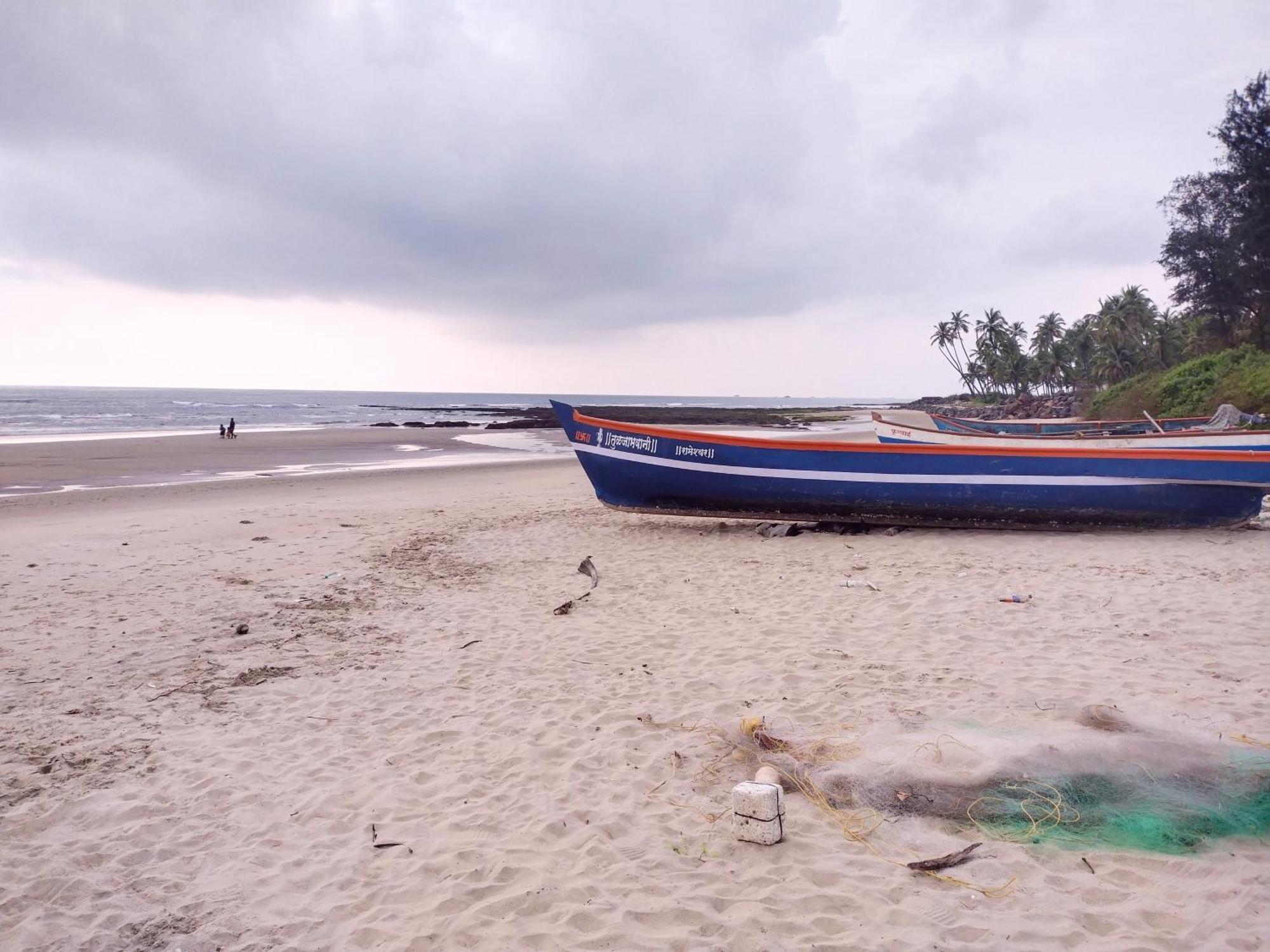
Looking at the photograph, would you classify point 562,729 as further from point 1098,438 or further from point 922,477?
point 1098,438

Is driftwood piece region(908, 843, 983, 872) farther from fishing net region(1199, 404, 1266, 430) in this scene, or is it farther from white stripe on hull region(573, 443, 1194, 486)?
fishing net region(1199, 404, 1266, 430)

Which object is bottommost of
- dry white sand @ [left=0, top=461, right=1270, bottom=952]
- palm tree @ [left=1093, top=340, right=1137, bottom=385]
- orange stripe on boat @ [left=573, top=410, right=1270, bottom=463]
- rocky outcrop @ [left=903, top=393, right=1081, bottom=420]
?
dry white sand @ [left=0, top=461, right=1270, bottom=952]

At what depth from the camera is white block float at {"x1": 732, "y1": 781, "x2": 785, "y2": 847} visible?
9.24 ft

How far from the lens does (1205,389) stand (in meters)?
24.7

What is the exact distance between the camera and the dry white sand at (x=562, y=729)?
2463mm

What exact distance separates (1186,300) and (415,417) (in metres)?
47.4

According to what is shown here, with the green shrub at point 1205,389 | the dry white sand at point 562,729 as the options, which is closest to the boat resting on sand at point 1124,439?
the dry white sand at point 562,729

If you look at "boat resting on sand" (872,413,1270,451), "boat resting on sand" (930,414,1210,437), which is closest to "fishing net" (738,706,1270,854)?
"boat resting on sand" (872,413,1270,451)

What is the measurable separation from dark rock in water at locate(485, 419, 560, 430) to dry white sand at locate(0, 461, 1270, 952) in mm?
32734

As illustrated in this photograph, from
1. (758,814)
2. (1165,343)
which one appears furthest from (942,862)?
(1165,343)

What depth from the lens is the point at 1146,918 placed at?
2342 mm

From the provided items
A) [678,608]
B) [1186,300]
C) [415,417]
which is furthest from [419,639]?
[415,417]

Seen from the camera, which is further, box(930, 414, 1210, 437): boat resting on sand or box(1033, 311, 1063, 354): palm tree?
box(1033, 311, 1063, 354): palm tree

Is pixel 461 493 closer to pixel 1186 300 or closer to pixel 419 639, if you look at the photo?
pixel 419 639
